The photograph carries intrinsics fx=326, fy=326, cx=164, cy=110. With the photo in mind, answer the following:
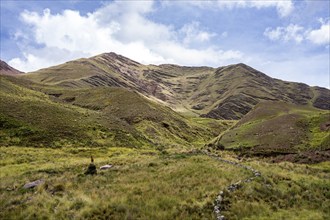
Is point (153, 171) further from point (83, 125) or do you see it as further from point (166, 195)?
point (83, 125)

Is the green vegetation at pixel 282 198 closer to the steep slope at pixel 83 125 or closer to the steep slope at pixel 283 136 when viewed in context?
the steep slope at pixel 283 136

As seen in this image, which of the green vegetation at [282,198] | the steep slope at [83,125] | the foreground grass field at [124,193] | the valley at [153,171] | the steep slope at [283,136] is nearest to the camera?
the foreground grass field at [124,193]

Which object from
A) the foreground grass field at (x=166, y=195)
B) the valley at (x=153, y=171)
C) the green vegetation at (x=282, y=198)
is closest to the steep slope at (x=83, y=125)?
the valley at (x=153, y=171)

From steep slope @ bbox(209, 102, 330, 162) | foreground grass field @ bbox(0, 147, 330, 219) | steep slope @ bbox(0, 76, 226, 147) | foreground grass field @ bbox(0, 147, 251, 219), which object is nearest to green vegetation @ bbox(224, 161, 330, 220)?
foreground grass field @ bbox(0, 147, 330, 219)

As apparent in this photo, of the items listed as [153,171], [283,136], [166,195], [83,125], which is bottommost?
[166,195]

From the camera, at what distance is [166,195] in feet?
70.1

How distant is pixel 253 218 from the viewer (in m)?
18.2

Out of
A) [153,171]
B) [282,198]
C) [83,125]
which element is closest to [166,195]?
[282,198]

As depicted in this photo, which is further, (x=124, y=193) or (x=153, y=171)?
(x=153, y=171)

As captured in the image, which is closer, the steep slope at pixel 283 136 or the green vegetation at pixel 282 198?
the green vegetation at pixel 282 198

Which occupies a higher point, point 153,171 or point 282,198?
point 153,171

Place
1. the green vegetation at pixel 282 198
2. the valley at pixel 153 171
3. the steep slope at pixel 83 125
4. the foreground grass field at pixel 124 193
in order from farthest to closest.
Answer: the steep slope at pixel 83 125, the valley at pixel 153 171, the green vegetation at pixel 282 198, the foreground grass field at pixel 124 193

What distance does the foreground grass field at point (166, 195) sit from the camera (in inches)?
730

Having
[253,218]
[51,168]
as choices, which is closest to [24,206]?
[253,218]
